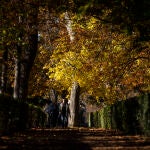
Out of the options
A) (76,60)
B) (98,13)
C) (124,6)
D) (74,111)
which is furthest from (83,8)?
(74,111)

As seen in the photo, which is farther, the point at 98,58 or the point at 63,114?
the point at 63,114

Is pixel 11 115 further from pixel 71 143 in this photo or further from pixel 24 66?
pixel 24 66

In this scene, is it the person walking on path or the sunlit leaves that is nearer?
the sunlit leaves

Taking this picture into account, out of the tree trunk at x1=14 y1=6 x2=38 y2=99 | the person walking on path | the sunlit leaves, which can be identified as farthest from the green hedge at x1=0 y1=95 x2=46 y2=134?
the person walking on path

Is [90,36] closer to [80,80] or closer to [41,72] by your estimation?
[80,80]

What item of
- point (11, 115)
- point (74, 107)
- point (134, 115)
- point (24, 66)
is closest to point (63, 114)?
point (74, 107)

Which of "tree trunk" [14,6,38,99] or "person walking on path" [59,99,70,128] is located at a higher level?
"tree trunk" [14,6,38,99]

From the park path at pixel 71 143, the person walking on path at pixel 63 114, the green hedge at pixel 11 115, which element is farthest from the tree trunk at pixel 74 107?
the park path at pixel 71 143

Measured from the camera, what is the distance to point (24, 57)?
24.7m

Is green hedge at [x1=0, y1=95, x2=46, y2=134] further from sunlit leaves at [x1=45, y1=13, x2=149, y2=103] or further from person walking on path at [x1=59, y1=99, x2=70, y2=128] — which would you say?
person walking on path at [x1=59, y1=99, x2=70, y2=128]

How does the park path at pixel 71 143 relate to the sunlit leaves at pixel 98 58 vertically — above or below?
below

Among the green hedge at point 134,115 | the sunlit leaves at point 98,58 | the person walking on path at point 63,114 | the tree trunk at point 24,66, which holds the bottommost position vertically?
the green hedge at point 134,115

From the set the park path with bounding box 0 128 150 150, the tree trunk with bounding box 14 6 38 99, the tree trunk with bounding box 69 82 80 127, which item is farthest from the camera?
the tree trunk with bounding box 69 82 80 127

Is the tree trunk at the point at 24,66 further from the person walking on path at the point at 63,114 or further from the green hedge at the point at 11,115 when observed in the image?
the person walking on path at the point at 63,114
